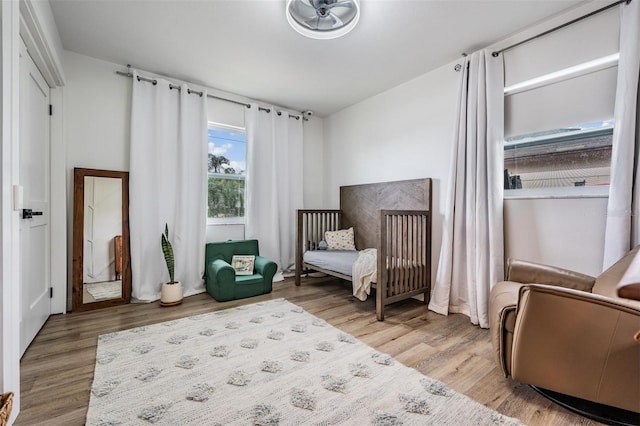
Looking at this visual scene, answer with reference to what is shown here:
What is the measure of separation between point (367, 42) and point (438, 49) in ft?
2.25

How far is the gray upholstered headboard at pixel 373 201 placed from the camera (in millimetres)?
2954

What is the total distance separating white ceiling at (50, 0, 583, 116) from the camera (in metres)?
1.98

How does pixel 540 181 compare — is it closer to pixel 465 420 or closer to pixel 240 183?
pixel 465 420

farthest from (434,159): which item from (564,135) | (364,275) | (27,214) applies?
(27,214)

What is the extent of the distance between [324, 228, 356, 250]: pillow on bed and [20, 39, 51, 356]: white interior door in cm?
276

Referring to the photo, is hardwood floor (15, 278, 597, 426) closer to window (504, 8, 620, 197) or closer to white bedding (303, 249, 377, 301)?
white bedding (303, 249, 377, 301)

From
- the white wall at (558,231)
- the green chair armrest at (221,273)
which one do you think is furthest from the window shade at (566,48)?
the green chair armrest at (221,273)

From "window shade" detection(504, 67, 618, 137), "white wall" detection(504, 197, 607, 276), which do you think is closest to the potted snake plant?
"white wall" detection(504, 197, 607, 276)

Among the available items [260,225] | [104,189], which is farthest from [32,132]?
[260,225]

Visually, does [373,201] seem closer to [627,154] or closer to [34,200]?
[627,154]

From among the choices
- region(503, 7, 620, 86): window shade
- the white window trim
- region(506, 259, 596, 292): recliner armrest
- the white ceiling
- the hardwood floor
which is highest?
the white ceiling

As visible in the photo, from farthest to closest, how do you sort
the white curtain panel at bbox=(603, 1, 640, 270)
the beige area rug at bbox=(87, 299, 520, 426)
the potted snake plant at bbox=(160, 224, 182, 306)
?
the potted snake plant at bbox=(160, 224, 182, 306) → the white curtain panel at bbox=(603, 1, 640, 270) → the beige area rug at bbox=(87, 299, 520, 426)

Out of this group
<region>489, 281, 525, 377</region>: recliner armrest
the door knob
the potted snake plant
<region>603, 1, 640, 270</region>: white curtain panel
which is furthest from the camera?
the potted snake plant

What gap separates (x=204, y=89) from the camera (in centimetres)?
322
